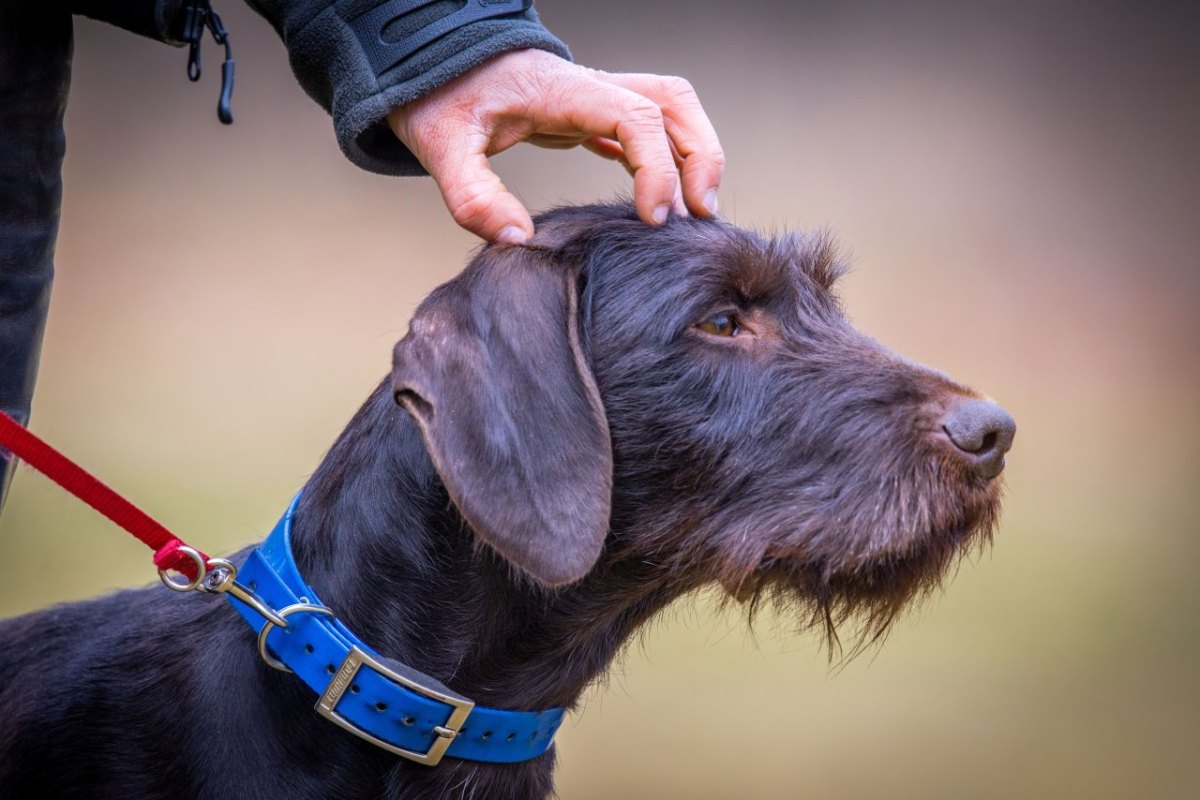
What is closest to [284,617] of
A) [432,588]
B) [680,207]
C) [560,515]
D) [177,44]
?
[432,588]

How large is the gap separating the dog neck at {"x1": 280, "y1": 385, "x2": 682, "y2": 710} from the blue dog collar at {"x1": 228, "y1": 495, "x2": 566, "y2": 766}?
0.19ft

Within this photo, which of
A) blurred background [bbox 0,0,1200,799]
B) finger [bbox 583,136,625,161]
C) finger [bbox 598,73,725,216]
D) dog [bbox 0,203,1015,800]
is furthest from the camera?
blurred background [bbox 0,0,1200,799]

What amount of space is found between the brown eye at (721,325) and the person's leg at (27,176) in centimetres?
116

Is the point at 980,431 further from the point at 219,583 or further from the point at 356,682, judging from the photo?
the point at 219,583

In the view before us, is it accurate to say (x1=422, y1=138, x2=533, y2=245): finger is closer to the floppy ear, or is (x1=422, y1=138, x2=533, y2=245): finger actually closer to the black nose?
the floppy ear

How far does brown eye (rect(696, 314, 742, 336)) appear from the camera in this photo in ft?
6.41

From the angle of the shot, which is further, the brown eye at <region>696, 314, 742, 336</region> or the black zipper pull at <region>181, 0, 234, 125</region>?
the black zipper pull at <region>181, 0, 234, 125</region>

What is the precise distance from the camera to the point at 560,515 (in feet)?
5.54

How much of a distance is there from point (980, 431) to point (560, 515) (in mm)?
645

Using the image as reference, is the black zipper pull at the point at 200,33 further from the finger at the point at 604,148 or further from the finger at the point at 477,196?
the finger at the point at 604,148

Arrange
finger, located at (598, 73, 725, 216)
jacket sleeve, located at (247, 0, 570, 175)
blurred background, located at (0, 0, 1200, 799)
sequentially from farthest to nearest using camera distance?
blurred background, located at (0, 0, 1200, 799) < finger, located at (598, 73, 725, 216) < jacket sleeve, located at (247, 0, 570, 175)

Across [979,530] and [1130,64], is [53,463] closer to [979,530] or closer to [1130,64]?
[979,530]

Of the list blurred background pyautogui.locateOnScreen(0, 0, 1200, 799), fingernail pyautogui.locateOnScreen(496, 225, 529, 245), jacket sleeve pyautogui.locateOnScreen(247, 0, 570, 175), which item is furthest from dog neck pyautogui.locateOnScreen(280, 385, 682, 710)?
blurred background pyautogui.locateOnScreen(0, 0, 1200, 799)

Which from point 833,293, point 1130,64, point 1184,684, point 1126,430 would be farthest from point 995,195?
point 833,293
